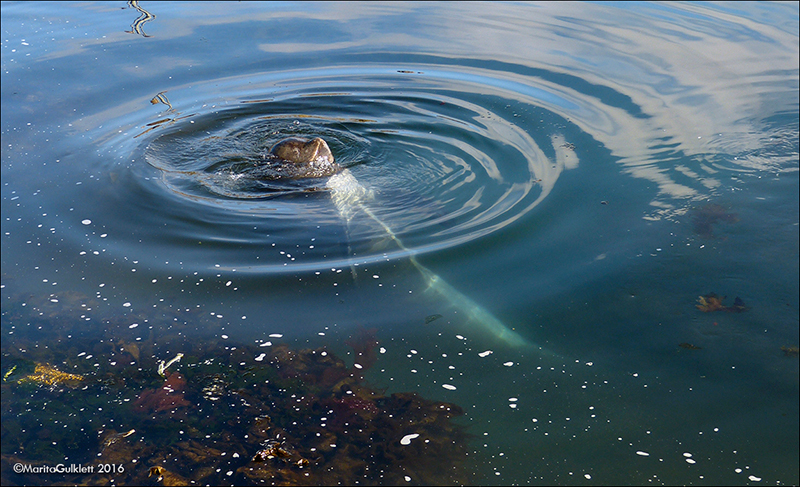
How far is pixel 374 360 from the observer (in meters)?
4.60

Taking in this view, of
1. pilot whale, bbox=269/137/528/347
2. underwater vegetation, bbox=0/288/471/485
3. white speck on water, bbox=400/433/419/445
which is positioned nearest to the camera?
underwater vegetation, bbox=0/288/471/485

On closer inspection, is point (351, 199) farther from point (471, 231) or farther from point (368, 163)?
point (471, 231)

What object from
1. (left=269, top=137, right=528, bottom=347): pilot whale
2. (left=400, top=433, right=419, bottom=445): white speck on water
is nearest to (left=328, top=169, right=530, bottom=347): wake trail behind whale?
(left=269, top=137, right=528, bottom=347): pilot whale

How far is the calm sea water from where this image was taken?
13.6 feet

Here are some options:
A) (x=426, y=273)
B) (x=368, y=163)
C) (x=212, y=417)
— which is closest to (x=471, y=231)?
(x=426, y=273)

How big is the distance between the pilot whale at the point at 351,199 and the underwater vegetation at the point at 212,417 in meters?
0.86

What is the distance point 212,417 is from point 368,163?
4.36 m

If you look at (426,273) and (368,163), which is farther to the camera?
(368,163)

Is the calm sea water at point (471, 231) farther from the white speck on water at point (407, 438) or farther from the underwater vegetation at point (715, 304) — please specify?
the white speck on water at point (407, 438)

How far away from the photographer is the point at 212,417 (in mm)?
4109

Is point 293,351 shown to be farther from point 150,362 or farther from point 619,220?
point 619,220

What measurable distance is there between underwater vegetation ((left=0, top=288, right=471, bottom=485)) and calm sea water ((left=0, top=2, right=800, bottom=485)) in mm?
70

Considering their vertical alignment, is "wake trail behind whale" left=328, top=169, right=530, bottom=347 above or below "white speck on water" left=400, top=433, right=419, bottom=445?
above

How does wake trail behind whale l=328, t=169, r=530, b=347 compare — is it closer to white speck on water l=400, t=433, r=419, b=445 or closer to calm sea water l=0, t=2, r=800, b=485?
calm sea water l=0, t=2, r=800, b=485
